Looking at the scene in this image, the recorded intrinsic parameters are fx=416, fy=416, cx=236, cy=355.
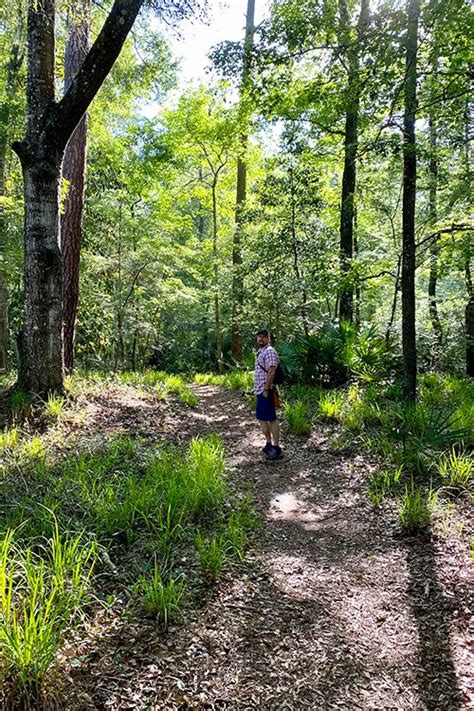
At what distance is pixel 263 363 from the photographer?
5.98 meters

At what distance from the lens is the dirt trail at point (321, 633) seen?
2.20 metres

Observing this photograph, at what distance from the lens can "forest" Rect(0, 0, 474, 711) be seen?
2.37 m

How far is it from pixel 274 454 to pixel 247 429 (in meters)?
1.66

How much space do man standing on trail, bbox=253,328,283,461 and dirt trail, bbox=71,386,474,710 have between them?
5.68 feet

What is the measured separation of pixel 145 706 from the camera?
204 cm

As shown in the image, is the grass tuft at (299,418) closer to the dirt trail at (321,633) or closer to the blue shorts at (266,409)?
the blue shorts at (266,409)

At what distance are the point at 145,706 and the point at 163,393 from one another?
7171 millimetres

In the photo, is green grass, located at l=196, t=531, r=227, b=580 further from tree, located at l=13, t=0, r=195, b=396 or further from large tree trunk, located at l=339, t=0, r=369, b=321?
large tree trunk, located at l=339, t=0, r=369, b=321

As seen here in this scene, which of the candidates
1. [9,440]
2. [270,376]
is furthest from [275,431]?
[9,440]

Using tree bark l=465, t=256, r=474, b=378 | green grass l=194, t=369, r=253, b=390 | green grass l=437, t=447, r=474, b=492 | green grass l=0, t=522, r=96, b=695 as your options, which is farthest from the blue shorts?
tree bark l=465, t=256, r=474, b=378

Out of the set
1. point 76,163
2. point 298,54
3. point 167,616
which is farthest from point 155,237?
point 167,616

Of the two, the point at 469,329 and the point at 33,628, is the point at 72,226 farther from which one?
the point at 469,329

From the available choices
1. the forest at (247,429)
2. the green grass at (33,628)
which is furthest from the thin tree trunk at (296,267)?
the green grass at (33,628)

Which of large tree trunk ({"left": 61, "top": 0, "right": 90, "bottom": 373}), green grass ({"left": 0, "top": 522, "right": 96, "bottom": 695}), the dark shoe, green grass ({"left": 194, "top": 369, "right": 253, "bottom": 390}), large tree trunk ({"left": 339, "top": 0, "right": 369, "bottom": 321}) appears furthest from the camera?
green grass ({"left": 194, "top": 369, "right": 253, "bottom": 390})
